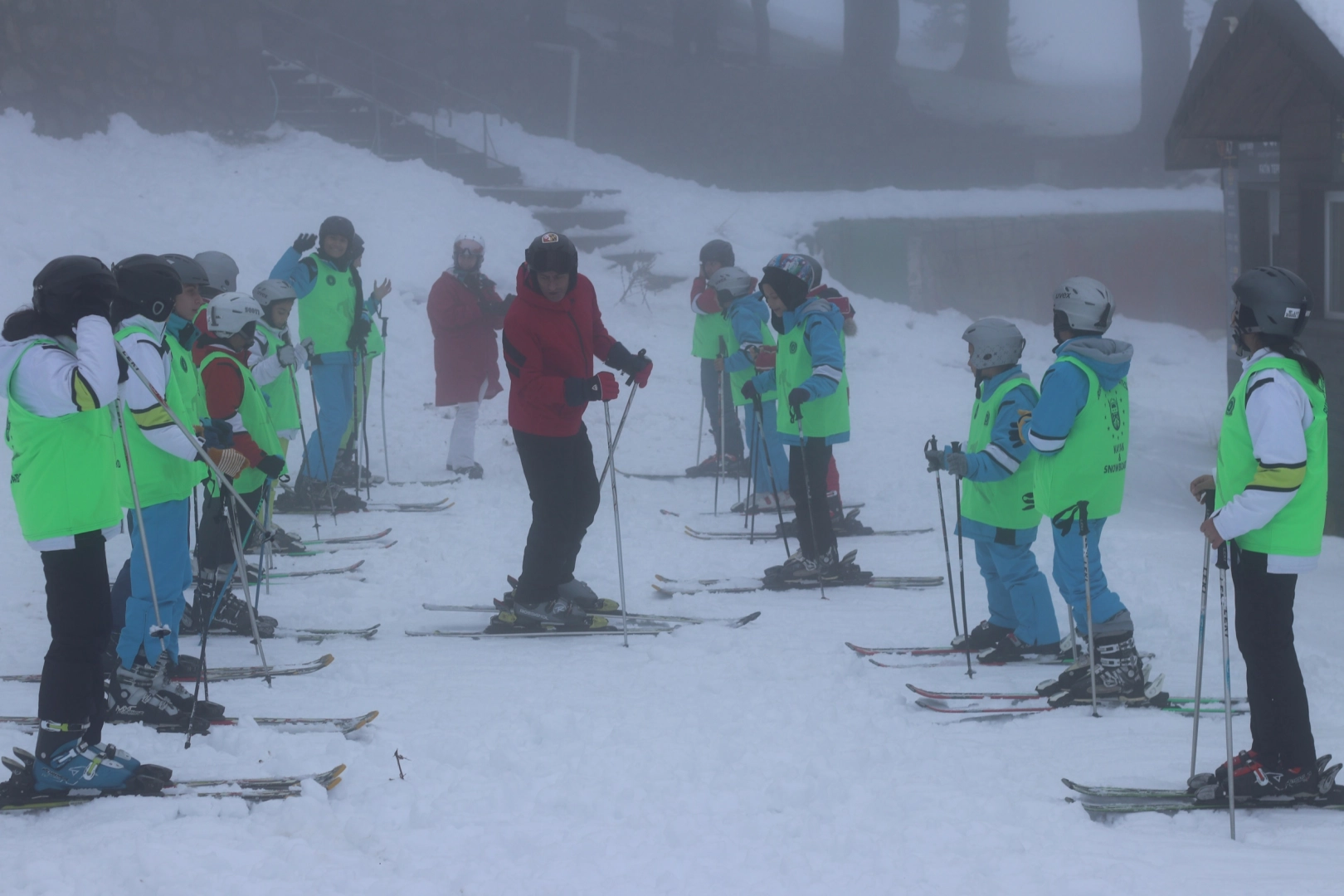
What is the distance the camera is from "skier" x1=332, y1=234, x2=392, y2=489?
9.06 metres

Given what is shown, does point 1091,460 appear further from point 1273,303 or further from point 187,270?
point 187,270

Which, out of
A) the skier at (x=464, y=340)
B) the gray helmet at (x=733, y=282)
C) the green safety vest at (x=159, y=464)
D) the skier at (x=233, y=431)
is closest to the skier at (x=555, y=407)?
the skier at (x=233, y=431)

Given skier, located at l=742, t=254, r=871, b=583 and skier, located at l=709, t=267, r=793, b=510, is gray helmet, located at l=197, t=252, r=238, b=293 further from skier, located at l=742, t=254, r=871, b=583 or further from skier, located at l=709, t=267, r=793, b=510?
skier, located at l=709, t=267, r=793, b=510

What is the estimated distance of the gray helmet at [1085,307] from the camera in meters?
4.64

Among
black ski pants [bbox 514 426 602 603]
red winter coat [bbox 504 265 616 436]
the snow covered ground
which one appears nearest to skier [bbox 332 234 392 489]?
the snow covered ground

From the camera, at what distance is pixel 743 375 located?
30.2ft

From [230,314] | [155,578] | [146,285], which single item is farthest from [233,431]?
[146,285]

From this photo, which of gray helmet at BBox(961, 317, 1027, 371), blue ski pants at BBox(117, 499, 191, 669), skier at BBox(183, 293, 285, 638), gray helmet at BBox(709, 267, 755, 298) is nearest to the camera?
blue ski pants at BBox(117, 499, 191, 669)

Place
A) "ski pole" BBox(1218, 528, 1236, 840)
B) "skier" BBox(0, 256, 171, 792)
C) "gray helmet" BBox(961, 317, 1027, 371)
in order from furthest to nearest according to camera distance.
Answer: "gray helmet" BBox(961, 317, 1027, 371) < "skier" BBox(0, 256, 171, 792) < "ski pole" BBox(1218, 528, 1236, 840)

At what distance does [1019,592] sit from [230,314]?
403 cm

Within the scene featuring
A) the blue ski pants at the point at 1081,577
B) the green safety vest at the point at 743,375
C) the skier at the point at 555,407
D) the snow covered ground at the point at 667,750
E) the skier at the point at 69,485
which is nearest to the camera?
the snow covered ground at the point at 667,750

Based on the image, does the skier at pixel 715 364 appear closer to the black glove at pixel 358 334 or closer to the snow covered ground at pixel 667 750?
the snow covered ground at pixel 667 750

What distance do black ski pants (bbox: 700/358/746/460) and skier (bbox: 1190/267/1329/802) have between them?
642 cm

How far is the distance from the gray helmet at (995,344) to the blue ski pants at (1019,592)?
2.67ft
